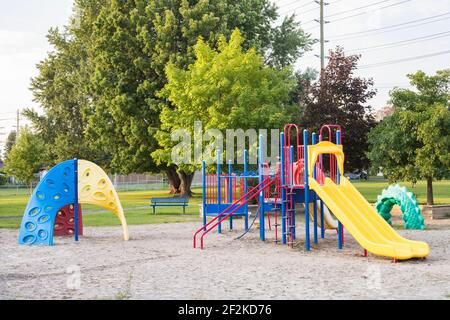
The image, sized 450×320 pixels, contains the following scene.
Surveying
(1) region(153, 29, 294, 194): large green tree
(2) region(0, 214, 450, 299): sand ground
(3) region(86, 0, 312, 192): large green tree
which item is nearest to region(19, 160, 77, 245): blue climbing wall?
(2) region(0, 214, 450, 299): sand ground

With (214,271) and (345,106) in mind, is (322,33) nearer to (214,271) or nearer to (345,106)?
(345,106)

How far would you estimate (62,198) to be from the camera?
16.5m

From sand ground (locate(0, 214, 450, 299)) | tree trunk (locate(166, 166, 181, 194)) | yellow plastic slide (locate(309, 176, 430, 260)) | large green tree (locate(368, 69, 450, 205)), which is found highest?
large green tree (locate(368, 69, 450, 205))

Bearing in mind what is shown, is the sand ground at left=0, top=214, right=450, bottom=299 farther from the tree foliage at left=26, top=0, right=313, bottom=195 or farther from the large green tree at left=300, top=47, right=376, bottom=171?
the tree foliage at left=26, top=0, right=313, bottom=195

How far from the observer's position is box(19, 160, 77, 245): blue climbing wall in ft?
52.6

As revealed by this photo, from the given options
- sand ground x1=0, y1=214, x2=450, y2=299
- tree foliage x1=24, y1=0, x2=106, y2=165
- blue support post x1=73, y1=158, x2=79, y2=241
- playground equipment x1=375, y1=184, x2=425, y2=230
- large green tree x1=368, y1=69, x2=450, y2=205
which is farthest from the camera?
tree foliage x1=24, y1=0, x2=106, y2=165

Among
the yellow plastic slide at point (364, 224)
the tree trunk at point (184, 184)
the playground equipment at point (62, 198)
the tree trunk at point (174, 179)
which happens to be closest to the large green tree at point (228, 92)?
the playground equipment at point (62, 198)

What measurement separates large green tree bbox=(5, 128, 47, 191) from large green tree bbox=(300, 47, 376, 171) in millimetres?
30443

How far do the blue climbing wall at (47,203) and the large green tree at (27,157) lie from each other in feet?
124

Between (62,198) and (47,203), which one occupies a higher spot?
(62,198)

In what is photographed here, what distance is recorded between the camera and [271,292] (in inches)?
349

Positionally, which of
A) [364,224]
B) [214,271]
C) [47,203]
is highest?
[47,203]

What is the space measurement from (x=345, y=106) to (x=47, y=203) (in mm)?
18577

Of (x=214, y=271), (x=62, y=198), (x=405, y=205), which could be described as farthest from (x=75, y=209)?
(x=405, y=205)
